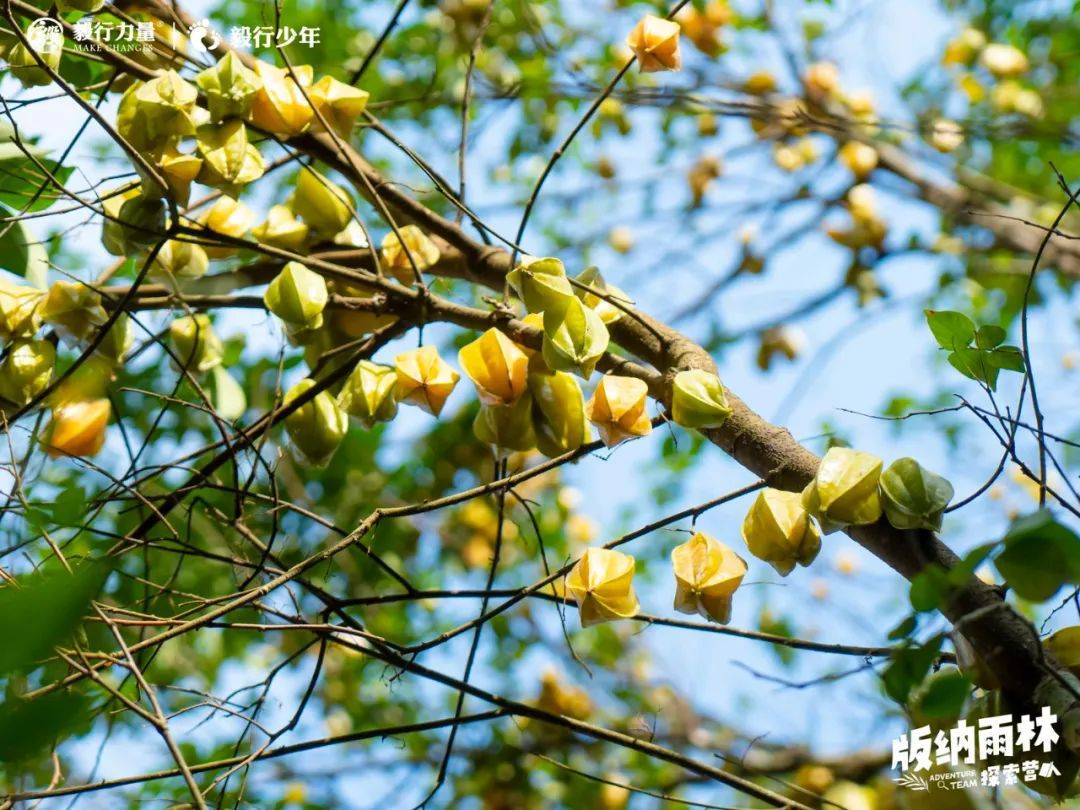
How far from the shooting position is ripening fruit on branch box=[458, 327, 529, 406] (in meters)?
1.72

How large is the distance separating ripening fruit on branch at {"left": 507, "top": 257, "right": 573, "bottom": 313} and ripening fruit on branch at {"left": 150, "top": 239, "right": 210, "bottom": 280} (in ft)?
2.35

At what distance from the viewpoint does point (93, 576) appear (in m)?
0.80

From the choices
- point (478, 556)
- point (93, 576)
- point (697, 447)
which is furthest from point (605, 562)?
point (478, 556)

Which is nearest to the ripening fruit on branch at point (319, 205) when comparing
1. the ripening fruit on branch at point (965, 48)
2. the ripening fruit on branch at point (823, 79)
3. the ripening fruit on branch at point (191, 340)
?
the ripening fruit on branch at point (191, 340)

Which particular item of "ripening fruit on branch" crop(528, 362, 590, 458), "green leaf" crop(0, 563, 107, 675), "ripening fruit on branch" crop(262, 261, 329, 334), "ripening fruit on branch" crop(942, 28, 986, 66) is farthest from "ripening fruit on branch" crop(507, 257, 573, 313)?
"ripening fruit on branch" crop(942, 28, 986, 66)

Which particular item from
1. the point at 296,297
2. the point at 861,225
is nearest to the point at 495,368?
the point at 296,297

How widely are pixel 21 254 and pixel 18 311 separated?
0.74 ft

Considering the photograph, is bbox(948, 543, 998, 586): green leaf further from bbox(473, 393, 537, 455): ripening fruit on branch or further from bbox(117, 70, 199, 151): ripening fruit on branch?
bbox(117, 70, 199, 151): ripening fruit on branch

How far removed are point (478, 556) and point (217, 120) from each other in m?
2.74

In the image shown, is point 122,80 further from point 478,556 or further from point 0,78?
point 478,556

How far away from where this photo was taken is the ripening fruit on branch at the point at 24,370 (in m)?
1.90

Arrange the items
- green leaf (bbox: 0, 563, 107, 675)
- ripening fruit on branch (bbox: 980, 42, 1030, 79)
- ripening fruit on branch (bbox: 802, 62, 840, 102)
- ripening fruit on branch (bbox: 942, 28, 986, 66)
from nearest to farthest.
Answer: green leaf (bbox: 0, 563, 107, 675) < ripening fruit on branch (bbox: 802, 62, 840, 102) < ripening fruit on branch (bbox: 980, 42, 1030, 79) < ripening fruit on branch (bbox: 942, 28, 986, 66)

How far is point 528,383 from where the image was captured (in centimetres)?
176
